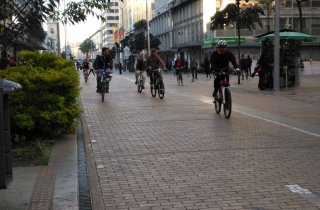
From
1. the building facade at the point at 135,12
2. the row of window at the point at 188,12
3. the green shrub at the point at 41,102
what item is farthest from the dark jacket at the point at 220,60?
the building facade at the point at 135,12

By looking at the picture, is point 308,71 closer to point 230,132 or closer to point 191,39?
point 191,39

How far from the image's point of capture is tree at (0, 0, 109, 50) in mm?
6500

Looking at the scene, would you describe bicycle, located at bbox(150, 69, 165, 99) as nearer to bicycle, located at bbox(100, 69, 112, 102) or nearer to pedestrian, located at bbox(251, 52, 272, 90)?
bicycle, located at bbox(100, 69, 112, 102)

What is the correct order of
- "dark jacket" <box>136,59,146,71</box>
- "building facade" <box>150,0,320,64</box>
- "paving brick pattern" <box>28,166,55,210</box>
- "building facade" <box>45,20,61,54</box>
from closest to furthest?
"paving brick pattern" <box>28,166,55,210</box>
"building facade" <box>45,20,61,54</box>
"dark jacket" <box>136,59,146,71</box>
"building facade" <box>150,0,320,64</box>

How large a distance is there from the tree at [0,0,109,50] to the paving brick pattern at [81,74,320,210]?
2.06m

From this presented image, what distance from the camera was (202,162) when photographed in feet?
22.5

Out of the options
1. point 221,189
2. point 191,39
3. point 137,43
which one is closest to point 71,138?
point 221,189

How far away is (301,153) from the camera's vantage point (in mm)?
7438

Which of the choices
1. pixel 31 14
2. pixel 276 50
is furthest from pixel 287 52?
pixel 31 14

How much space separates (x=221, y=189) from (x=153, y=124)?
17.0ft

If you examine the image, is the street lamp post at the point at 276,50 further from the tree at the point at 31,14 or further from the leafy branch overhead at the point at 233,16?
the tree at the point at 31,14

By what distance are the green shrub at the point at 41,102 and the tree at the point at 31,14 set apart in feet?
3.86

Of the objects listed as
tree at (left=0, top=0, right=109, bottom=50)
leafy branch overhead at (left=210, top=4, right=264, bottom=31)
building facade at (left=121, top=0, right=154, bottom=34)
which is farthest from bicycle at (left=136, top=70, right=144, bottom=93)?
building facade at (left=121, top=0, right=154, bottom=34)

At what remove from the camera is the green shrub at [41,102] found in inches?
317
